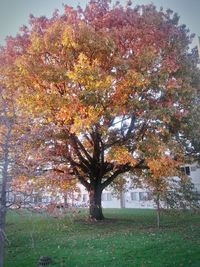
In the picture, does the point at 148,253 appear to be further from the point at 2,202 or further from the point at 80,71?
the point at 80,71

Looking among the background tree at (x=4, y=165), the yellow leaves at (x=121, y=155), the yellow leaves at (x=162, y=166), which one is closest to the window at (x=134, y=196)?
the yellow leaves at (x=162, y=166)

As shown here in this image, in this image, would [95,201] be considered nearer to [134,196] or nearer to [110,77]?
[110,77]

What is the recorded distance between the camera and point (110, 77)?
1728 cm

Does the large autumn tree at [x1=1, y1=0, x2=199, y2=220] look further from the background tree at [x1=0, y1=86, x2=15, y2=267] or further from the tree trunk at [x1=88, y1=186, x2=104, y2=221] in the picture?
the background tree at [x1=0, y1=86, x2=15, y2=267]

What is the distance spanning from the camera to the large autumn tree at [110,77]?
18.0 meters

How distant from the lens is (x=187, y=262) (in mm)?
11008

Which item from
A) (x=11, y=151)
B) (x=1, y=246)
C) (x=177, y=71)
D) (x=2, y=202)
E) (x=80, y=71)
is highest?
(x=177, y=71)

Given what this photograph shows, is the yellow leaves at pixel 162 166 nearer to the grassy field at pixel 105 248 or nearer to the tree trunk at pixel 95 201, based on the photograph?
the grassy field at pixel 105 248

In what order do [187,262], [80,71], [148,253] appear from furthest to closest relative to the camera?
[80,71]
[148,253]
[187,262]

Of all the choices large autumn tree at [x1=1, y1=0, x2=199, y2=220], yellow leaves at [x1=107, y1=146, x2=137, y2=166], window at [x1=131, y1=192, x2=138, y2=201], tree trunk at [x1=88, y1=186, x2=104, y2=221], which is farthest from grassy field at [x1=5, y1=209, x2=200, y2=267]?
window at [x1=131, y1=192, x2=138, y2=201]

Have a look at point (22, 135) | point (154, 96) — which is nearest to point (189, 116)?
point (154, 96)

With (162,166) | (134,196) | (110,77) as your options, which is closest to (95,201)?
(162,166)

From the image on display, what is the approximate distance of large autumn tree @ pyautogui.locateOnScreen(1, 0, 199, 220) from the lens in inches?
707

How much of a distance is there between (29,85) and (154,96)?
745 cm
